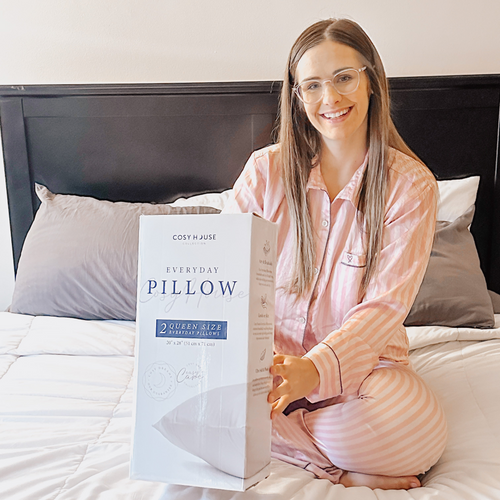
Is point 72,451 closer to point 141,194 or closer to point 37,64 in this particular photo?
point 141,194

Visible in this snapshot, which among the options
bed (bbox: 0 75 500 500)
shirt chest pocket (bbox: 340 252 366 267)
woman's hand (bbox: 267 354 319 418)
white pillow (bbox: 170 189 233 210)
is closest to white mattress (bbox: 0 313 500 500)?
bed (bbox: 0 75 500 500)

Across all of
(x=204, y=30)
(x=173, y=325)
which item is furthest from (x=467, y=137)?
(x=173, y=325)

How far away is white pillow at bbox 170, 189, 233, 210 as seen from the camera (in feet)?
6.28

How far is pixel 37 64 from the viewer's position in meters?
2.10

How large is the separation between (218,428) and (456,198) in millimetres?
1354

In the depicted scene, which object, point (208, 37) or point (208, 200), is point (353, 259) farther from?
point (208, 37)

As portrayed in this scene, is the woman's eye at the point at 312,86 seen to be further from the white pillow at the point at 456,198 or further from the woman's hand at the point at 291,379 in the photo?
the white pillow at the point at 456,198

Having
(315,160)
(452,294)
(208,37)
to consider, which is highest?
(208,37)

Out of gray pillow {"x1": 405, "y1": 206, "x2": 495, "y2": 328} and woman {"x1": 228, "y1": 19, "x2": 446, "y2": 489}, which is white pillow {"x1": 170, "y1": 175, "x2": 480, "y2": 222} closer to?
gray pillow {"x1": 405, "y1": 206, "x2": 495, "y2": 328}

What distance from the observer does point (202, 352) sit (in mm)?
812

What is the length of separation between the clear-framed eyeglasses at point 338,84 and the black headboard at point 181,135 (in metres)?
0.83

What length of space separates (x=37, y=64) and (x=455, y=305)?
164 centimetres

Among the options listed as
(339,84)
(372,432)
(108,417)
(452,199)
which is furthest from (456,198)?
(108,417)

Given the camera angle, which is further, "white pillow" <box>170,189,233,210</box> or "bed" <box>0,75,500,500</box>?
"white pillow" <box>170,189,233,210</box>
